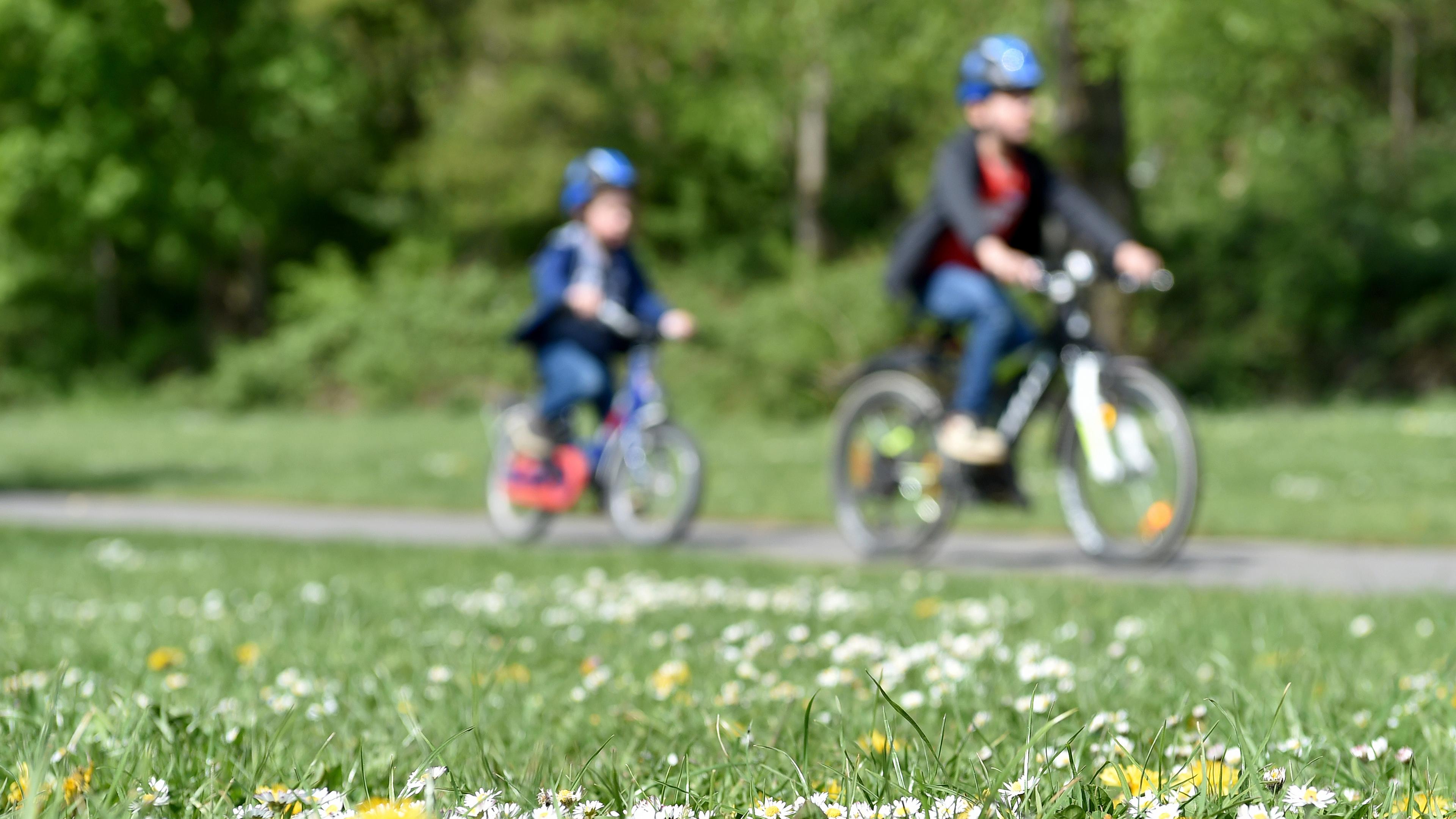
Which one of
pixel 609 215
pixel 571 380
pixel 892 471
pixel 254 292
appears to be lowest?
pixel 892 471

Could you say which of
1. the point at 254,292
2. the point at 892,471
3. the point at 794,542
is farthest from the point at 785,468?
the point at 254,292

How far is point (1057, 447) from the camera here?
635 centimetres

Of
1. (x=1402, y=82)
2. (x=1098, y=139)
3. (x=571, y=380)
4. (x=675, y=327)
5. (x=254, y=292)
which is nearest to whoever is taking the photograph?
(x=675, y=327)

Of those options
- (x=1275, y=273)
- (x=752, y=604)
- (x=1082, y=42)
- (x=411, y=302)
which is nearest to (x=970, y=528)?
→ (x=752, y=604)

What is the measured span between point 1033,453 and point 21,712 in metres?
10.9

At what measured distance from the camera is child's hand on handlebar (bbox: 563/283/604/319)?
25.0 ft

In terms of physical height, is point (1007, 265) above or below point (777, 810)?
above

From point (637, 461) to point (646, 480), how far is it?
107 mm

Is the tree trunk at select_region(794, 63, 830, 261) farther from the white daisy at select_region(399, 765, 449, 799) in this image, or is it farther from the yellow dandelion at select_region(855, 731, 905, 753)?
the white daisy at select_region(399, 765, 449, 799)

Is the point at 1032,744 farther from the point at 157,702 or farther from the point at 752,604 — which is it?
the point at 752,604

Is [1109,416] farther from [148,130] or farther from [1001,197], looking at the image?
[148,130]

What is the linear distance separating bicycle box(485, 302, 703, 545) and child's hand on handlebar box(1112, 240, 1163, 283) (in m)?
2.44

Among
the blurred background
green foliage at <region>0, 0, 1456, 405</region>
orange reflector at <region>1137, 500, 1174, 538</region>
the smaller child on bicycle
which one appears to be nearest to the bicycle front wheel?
the smaller child on bicycle

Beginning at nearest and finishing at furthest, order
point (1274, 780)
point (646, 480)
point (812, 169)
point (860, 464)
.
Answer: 1. point (1274, 780)
2. point (860, 464)
3. point (646, 480)
4. point (812, 169)
